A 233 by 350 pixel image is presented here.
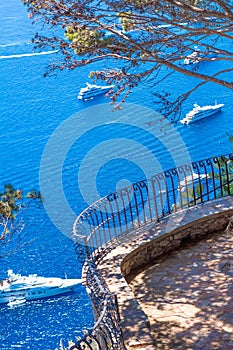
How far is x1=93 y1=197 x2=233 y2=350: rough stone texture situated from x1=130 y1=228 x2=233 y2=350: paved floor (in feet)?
0.05

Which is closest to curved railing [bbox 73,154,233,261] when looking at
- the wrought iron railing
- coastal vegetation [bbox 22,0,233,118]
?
coastal vegetation [bbox 22,0,233,118]

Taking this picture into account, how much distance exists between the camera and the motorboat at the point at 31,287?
50.0 ft

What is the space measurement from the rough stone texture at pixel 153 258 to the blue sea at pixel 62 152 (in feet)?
23.4

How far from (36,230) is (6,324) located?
356 cm

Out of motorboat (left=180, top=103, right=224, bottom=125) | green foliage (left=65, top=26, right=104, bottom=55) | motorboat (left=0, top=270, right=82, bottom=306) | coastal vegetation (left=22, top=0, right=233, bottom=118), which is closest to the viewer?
coastal vegetation (left=22, top=0, right=233, bottom=118)

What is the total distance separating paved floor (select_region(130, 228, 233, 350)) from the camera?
15.4ft

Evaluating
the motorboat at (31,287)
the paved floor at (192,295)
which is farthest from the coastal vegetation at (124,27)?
the motorboat at (31,287)

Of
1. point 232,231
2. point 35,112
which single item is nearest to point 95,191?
point 35,112

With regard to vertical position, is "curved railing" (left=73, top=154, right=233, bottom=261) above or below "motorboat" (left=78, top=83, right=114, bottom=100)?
above

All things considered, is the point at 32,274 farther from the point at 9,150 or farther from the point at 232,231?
the point at 232,231

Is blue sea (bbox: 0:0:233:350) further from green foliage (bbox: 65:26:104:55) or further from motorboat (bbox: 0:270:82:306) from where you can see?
green foliage (bbox: 65:26:104:55)

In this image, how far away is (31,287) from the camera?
15578mm

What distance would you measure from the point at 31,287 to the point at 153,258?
989 centimetres

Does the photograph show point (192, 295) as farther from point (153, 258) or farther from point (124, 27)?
point (124, 27)
